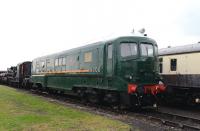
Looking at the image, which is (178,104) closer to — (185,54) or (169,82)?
(169,82)

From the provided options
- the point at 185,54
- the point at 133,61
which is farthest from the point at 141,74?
the point at 185,54

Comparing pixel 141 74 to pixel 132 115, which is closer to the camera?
pixel 132 115

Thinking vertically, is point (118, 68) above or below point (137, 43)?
below

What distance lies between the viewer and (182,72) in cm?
1834

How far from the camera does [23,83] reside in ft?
118

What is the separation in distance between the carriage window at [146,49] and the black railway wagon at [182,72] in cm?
255

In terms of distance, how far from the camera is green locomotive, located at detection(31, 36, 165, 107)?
15039 mm

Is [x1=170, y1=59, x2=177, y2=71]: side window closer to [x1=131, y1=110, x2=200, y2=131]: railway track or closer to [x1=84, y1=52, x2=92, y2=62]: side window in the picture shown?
[x1=131, y1=110, x2=200, y2=131]: railway track

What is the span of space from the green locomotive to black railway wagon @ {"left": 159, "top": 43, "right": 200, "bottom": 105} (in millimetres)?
2275

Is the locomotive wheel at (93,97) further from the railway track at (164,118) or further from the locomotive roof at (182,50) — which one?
the locomotive roof at (182,50)

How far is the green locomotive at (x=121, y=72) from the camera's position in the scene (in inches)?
592

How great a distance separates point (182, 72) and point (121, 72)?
4674 millimetres

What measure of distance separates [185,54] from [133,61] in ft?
13.5

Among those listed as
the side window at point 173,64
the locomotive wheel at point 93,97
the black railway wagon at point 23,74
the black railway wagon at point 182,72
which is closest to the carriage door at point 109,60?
the locomotive wheel at point 93,97
